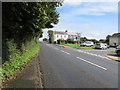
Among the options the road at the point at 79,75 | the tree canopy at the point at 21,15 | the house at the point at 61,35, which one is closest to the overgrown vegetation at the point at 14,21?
the tree canopy at the point at 21,15

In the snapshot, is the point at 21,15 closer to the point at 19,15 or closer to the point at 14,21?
the point at 19,15

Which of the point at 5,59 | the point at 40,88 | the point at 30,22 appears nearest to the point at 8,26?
the point at 30,22

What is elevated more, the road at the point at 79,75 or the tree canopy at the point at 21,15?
the tree canopy at the point at 21,15

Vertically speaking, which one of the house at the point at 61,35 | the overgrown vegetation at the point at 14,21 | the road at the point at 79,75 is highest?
the house at the point at 61,35

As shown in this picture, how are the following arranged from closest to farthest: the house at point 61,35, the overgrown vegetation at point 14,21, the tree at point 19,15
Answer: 1. the overgrown vegetation at point 14,21
2. the tree at point 19,15
3. the house at point 61,35

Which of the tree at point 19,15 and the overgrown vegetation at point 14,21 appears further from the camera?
the tree at point 19,15

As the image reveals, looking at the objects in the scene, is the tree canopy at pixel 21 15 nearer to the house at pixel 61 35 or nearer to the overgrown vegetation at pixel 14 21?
the overgrown vegetation at pixel 14 21

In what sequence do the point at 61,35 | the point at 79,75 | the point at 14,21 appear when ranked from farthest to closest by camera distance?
the point at 61,35 → the point at 14,21 → the point at 79,75

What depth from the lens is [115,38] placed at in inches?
2675

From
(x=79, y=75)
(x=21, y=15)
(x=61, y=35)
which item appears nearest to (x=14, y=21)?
(x=21, y=15)

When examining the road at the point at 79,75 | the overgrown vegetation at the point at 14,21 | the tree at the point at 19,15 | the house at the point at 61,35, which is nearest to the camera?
the road at the point at 79,75

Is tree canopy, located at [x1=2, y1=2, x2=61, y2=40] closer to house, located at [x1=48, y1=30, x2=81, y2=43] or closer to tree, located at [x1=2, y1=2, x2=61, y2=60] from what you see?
tree, located at [x1=2, y1=2, x2=61, y2=60]

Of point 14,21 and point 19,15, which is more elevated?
point 19,15

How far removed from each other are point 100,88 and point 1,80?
12.8 ft
